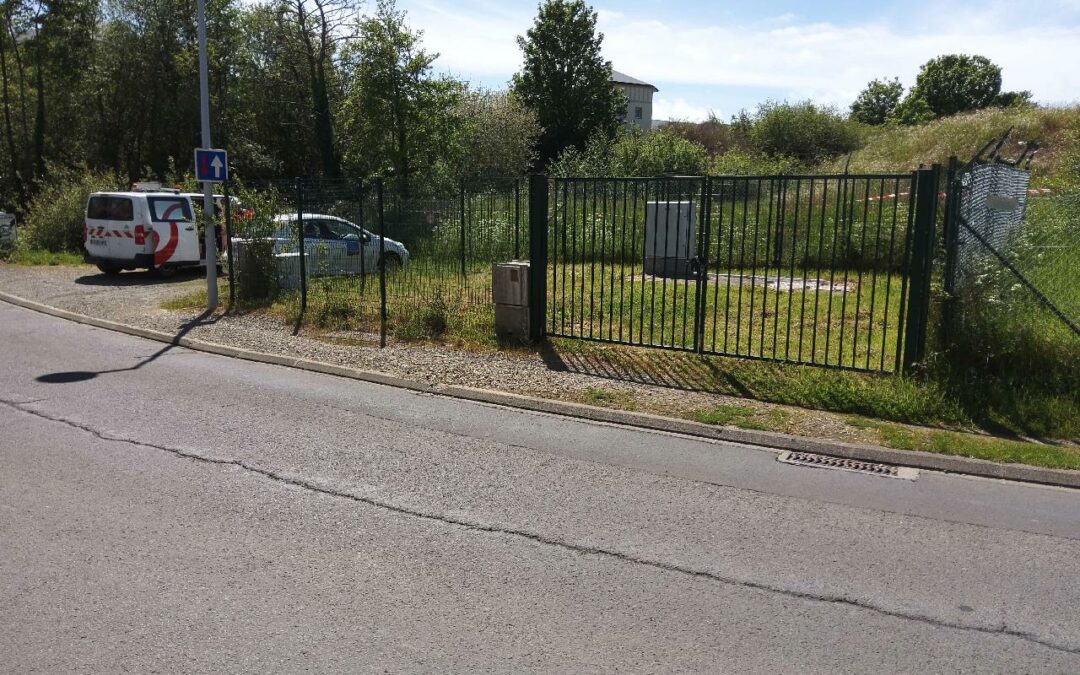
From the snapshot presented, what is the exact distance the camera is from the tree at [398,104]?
977 inches

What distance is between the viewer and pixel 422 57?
82.1 feet

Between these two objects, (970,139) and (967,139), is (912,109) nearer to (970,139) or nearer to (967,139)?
(967,139)

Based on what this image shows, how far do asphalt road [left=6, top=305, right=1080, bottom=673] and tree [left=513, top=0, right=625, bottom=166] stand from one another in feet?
165

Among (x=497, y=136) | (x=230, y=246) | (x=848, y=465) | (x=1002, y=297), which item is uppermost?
(x=497, y=136)

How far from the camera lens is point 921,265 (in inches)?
308

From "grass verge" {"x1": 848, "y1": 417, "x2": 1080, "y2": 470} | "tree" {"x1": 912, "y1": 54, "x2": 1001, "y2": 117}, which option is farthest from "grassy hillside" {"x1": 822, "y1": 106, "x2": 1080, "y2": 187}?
"tree" {"x1": 912, "y1": 54, "x2": 1001, "y2": 117}

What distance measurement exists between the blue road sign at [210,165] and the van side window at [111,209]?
18.3 ft

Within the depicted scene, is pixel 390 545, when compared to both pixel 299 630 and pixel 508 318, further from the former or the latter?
pixel 508 318

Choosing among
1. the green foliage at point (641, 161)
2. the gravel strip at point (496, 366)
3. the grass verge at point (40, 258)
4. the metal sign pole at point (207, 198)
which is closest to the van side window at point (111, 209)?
the gravel strip at point (496, 366)

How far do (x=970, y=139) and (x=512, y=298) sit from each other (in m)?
29.5

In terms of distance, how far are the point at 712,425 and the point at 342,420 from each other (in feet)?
11.0

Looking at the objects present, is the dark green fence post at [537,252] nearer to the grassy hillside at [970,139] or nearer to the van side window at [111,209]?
the van side window at [111,209]

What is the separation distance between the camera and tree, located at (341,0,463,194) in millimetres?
24812

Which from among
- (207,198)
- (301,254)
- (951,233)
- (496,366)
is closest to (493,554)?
(496,366)
